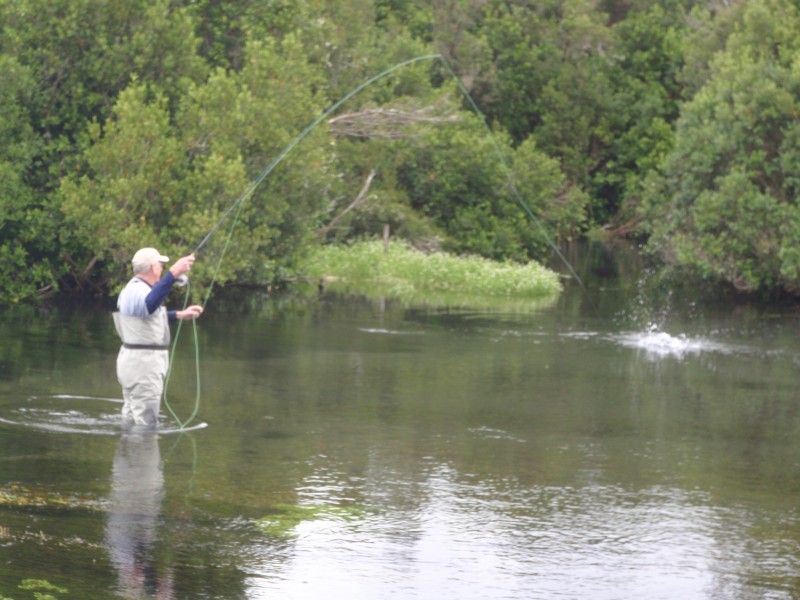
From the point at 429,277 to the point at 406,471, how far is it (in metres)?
19.5

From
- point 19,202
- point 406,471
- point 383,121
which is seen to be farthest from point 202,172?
point 406,471

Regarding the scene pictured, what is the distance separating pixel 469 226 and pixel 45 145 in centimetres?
1340

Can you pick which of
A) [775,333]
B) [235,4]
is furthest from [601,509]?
[235,4]

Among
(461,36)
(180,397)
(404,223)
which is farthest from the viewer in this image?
(461,36)

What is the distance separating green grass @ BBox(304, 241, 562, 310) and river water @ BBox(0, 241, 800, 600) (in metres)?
7.34

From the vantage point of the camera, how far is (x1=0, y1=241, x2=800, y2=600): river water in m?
8.34

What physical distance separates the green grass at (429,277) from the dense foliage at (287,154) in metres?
1.15

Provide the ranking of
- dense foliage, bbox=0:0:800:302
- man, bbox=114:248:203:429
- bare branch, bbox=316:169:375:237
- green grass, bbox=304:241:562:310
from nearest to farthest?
man, bbox=114:248:203:429
dense foliage, bbox=0:0:800:302
green grass, bbox=304:241:562:310
bare branch, bbox=316:169:375:237

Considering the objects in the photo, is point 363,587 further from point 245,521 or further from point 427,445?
point 427,445

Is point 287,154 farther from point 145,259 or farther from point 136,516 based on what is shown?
point 136,516

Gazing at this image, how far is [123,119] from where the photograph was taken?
22531mm

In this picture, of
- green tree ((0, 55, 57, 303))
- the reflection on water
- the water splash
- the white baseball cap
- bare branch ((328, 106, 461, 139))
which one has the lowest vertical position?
the reflection on water

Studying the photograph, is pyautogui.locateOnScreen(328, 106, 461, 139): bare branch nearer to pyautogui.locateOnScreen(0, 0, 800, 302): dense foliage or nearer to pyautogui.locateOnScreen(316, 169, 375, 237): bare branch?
pyautogui.locateOnScreen(0, 0, 800, 302): dense foliage

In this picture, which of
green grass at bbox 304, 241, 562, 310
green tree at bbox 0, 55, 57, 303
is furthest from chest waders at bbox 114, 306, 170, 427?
green grass at bbox 304, 241, 562, 310
